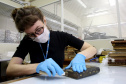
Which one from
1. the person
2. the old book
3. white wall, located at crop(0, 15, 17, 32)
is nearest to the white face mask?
the person

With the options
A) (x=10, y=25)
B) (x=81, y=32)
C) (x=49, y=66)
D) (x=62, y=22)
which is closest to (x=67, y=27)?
(x=62, y=22)

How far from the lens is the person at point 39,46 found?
72 centimetres

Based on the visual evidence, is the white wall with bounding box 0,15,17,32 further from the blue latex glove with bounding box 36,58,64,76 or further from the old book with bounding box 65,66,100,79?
the old book with bounding box 65,66,100,79

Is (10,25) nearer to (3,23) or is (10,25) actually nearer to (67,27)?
(3,23)

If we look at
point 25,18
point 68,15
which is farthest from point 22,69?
point 68,15

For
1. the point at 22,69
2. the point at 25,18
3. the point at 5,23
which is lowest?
the point at 22,69

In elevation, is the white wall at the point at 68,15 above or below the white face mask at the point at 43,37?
above

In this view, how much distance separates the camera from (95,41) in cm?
175

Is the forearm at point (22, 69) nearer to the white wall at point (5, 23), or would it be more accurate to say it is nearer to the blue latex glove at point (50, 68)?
the blue latex glove at point (50, 68)

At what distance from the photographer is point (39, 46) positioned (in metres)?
1.03

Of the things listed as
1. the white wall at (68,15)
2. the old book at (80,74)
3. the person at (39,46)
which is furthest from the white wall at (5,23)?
the old book at (80,74)

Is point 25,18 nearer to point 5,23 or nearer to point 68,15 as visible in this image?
point 68,15

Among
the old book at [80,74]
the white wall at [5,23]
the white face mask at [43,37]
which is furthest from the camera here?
the white wall at [5,23]

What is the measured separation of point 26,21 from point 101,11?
1497 mm
